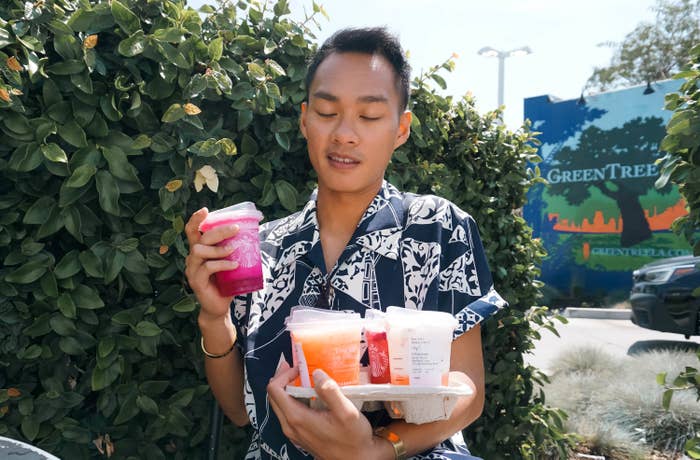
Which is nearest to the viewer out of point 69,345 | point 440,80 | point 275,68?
point 69,345

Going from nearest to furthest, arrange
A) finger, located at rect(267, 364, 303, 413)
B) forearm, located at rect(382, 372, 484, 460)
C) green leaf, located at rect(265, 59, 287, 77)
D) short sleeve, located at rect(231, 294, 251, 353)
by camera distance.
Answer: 1. finger, located at rect(267, 364, 303, 413)
2. forearm, located at rect(382, 372, 484, 460)
3. short sleeve, located at rect(231, 294, 251, 353)
4. green leaf, located at rect(265, 59, 287, 77)

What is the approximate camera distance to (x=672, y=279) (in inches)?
316

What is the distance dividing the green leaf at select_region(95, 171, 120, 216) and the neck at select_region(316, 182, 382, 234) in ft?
1.98

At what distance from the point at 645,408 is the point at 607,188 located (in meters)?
11.4

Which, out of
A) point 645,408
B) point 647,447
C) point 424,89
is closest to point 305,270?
point 424,89

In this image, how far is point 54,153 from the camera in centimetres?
159

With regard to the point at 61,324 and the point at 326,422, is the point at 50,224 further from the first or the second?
the point at 326,422

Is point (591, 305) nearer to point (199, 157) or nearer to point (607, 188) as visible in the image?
point (607, 188)

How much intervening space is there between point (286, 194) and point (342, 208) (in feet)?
1.19

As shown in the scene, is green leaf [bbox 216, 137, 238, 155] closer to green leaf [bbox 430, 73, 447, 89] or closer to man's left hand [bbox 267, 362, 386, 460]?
man's left hand [bbox 267, 362, 386, 460]

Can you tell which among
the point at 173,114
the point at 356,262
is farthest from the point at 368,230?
the point at 173,114

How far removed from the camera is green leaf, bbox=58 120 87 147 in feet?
5.37

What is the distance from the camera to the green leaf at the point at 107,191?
65.6 inches

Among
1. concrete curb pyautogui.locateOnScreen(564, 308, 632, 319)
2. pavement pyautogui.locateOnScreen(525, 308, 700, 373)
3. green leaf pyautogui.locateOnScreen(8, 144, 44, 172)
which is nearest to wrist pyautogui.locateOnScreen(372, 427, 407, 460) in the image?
green leaf pyautogui.locateOnScreen(8, 144, 44, 172)
